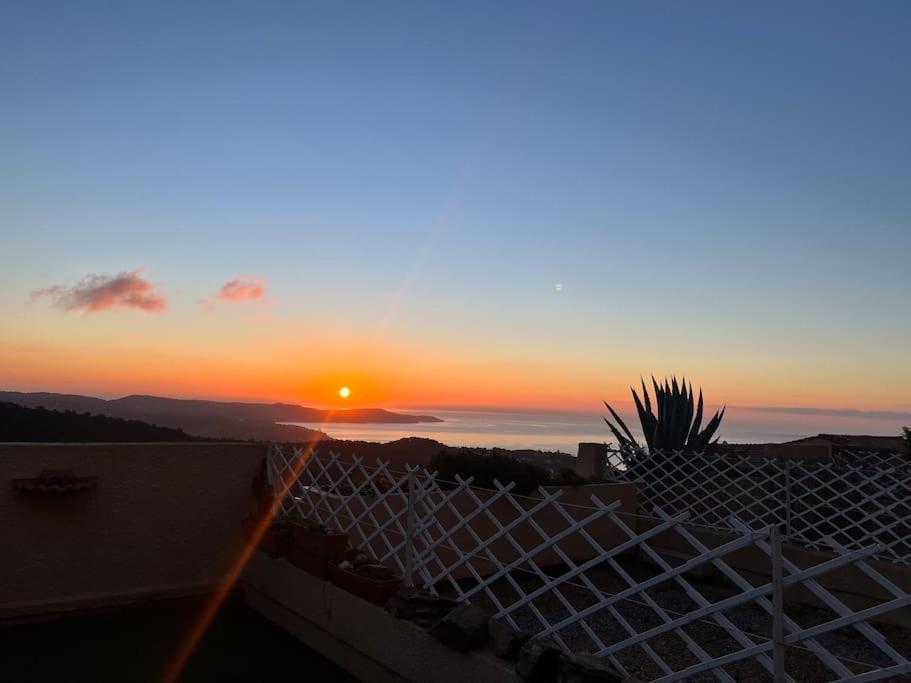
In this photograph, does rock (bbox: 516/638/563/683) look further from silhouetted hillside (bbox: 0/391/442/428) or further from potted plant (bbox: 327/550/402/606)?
silhouetted hillside (bbox: 0/391/442/428)

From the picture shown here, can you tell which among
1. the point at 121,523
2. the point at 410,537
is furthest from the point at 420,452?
the point at 410,537

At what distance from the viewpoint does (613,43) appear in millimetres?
6559

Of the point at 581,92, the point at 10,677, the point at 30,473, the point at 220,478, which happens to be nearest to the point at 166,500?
the point at 220,478

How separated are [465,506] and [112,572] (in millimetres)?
2847

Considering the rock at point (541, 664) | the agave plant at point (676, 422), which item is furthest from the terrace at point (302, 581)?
the agave plant at point (676, 422)

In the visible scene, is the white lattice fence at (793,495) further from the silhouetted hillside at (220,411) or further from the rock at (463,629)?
the silhouetted hillside at (220,411)

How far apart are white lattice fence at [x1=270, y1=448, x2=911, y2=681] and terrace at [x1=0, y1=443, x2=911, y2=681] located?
0.03 m

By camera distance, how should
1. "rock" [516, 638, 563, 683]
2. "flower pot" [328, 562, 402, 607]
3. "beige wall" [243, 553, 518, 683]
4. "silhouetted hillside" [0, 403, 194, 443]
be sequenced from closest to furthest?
1. "rock" [516, 638, 563, 683]
2. "beige wall" [243, 553, 518, 683]
3. "flower pot" [328, 562, 402, 607]
4. "silhouetted hillside" [0, 403, 194, 443]

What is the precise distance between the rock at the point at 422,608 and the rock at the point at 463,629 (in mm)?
Result: 151

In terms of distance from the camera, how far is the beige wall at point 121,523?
4676 millimetres

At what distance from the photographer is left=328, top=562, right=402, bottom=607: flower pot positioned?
389cm

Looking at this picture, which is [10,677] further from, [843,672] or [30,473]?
[843,672]

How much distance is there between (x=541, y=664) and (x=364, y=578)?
57.8 inches

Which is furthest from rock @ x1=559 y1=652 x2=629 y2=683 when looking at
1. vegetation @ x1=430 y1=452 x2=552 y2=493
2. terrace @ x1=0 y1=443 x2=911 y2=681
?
vegetation @ x1=430 y1=452 x2=552 y2=493
